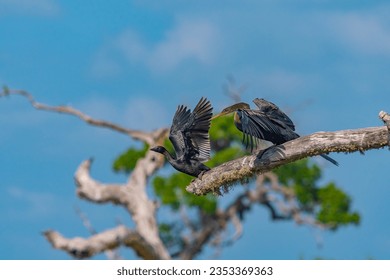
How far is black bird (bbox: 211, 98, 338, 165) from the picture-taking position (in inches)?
298

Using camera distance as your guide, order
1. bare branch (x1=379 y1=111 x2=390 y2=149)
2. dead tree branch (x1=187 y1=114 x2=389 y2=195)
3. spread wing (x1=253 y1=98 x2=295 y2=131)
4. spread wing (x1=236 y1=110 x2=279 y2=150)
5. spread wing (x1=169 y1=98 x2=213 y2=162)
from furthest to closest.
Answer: spread wing (x1=169 y1=98 x2=213 y2=162) < spread wing (x1=253 y1=98 x2=295 y2=131) < spread wing (x1=236 y1=110 x2=279 y2=150) < dead tree branch (x1=187 y1=114 x2=389 y2=195) < bare branch (x1=379 y1=111 x2=390 y2=149)

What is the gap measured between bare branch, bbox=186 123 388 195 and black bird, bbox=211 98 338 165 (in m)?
0.14

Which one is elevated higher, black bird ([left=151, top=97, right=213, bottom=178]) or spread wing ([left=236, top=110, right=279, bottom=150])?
black bird ([left=151, top=97, right=213, bottom=178])

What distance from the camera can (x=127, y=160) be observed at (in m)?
23.4

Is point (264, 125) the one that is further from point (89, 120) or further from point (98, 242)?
point (89, 120)

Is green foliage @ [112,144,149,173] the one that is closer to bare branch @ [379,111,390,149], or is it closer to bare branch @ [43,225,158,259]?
bare branch @ [43,225,158,259]

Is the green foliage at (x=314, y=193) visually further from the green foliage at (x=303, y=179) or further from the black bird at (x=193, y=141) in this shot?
the black bird at (x=193, y=141)

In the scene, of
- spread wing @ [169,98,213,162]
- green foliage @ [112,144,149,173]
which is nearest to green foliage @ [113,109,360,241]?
green foliage @ [112,144,149,173]

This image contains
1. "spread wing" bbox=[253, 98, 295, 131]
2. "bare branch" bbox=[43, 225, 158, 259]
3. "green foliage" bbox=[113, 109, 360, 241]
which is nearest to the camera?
"spread wing" bbox=[253, 98, 295, 131]

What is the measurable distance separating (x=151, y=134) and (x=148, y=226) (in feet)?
9.01

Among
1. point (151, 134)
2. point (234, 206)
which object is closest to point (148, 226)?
point (151, 134)

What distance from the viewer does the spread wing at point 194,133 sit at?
348 inches
